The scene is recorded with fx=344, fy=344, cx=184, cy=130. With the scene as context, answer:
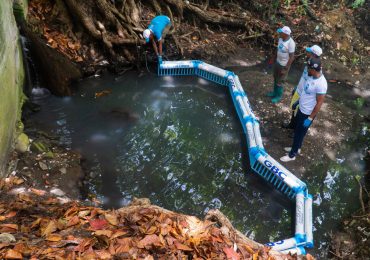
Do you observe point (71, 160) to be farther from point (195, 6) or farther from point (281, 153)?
point (195, 6)

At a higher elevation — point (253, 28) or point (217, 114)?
point (253, 28)

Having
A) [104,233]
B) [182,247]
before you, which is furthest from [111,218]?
[182,247]

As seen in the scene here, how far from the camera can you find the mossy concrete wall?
533 centimetres

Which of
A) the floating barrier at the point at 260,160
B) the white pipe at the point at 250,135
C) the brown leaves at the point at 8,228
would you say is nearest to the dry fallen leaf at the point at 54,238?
the brown leaves at the point at 8,228

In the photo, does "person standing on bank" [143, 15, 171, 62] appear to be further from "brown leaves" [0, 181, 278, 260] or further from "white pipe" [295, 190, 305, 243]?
"brown leaves" [0, 181, 278, 260]

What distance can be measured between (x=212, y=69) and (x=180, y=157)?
3.12 metres

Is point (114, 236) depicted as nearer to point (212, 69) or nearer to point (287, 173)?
point (287, 173)

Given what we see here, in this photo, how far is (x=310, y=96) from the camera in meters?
6.05

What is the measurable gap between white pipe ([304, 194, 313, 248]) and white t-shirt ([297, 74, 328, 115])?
1.56 m

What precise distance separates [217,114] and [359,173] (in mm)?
3293

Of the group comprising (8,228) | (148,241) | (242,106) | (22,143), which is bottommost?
(22,143)

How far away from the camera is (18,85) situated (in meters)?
6.75

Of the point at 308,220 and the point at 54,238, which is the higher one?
the point at 54,238

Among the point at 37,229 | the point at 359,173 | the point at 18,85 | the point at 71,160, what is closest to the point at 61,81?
the point at 18,85
